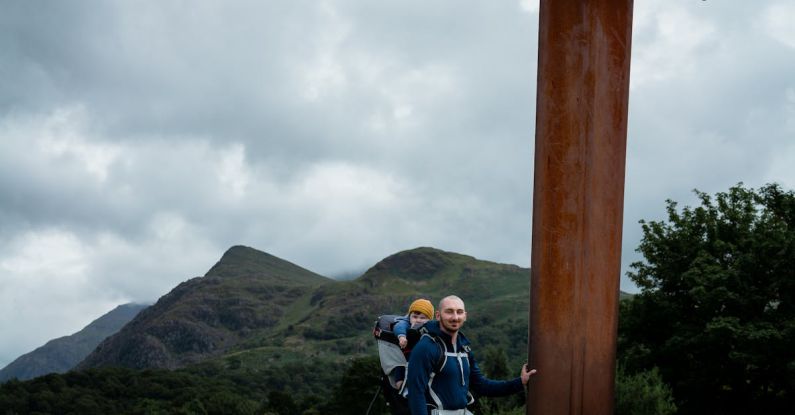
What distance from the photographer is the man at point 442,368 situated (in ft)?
13.8

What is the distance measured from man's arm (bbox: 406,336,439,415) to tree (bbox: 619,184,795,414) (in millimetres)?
24372

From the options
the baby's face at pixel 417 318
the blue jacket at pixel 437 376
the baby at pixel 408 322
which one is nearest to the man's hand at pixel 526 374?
the blue jacket at pixel 437 376

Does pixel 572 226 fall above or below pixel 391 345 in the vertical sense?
above

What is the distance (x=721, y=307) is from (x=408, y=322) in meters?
27.5

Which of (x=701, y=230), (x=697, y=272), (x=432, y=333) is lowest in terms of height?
(x=432, y=333)

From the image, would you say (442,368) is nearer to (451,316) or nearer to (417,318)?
(451,316)

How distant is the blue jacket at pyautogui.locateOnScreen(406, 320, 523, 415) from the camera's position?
4184mm

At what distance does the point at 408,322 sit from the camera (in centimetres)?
543

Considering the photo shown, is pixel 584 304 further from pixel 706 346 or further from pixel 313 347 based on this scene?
pixel 313 347

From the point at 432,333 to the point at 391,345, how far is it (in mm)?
973

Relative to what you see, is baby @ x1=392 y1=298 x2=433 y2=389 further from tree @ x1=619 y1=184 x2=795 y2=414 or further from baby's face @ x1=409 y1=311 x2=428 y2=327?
tree @ x1=619 y1=184 x2=795 y2=414

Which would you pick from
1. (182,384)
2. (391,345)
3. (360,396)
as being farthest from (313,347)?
(391,345)

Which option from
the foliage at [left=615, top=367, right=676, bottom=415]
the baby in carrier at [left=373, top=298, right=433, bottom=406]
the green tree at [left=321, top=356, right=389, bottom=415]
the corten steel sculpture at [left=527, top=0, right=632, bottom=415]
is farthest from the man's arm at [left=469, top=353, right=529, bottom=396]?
the green tree at [left=321, top=356, right=389, bottom=415]

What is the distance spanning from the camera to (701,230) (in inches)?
1394
